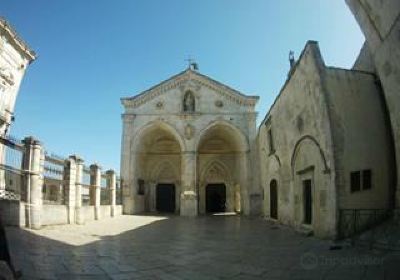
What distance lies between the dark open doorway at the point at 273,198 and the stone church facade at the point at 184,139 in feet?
22.8

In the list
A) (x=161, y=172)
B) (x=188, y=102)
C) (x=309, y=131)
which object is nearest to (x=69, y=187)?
(x=309, y=131)

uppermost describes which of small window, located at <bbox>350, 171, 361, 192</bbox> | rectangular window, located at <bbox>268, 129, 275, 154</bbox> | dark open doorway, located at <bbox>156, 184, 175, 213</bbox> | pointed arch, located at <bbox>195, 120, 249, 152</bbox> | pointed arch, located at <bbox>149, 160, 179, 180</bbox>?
pointed arch, located at <bbox>195, 120, 249, 152</bbox>

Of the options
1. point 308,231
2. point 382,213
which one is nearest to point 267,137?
point 308,231

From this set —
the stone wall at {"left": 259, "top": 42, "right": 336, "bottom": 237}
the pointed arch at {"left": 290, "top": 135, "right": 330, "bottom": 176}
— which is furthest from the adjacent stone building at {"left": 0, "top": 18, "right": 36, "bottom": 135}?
the pointed arch at {"left": 290, "top": 135, "right": 330, "bottom": 176}

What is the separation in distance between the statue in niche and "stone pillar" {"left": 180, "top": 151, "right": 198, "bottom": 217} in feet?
11.1

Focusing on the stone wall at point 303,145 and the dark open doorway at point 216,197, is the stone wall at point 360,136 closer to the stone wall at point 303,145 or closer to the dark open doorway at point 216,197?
the stone wall at point 303,145

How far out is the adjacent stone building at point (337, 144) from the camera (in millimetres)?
9500

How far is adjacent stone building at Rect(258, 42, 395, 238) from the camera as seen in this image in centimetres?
950

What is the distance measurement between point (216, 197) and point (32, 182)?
66.2 ft

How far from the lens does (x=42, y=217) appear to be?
1135 centimetres

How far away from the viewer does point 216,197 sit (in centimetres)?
2945

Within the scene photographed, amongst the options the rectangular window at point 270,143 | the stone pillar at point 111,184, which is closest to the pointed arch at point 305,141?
the rectangular window at point 270,143

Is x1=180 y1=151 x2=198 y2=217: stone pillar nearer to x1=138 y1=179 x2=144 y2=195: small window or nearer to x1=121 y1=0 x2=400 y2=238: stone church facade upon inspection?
x1=121 y1=0 x2=400 y2=238: stone church facade

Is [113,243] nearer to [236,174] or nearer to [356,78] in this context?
[356,78]
